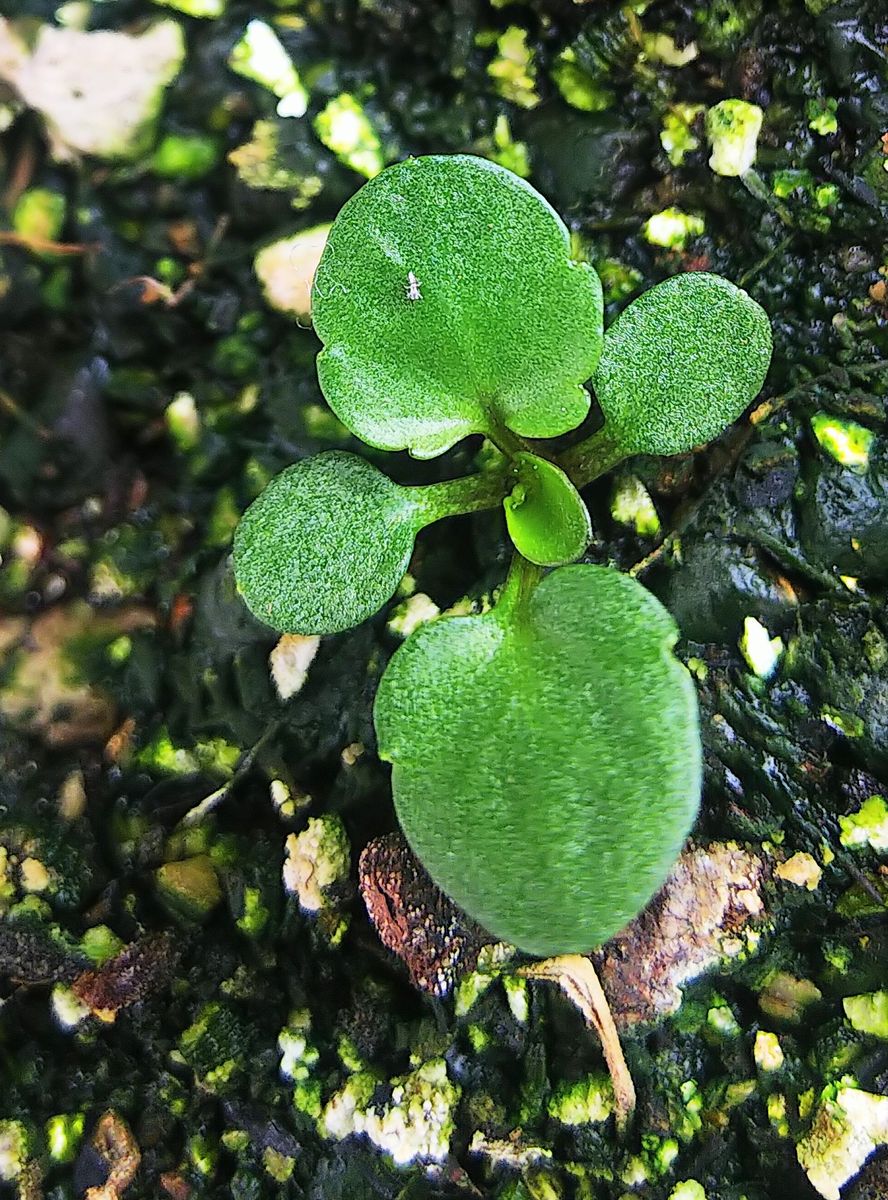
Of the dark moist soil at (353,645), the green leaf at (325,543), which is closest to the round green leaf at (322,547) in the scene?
the green leaf at (325,543)

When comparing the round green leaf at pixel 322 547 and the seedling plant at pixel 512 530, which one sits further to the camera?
the round green leaf at pixel 322 547

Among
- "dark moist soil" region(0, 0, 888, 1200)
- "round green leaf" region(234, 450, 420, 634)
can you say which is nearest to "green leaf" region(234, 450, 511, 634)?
"round green leaf" region(234, 450, 420, 634)

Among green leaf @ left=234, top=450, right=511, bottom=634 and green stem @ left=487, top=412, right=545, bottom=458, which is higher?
green stem @ left=487, top=412, right=545, bottom=458

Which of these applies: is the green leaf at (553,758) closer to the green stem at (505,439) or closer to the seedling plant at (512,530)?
the seedling plant at (512,530)

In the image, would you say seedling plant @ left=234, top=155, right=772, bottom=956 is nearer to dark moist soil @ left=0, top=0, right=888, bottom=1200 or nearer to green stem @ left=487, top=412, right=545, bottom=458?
green stem @ left=487, top=412, right=545, bottom=458

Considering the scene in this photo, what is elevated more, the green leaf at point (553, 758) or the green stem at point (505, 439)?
the green stem at point (505, 439)

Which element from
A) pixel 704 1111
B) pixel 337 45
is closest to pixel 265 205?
pixel 337 45
